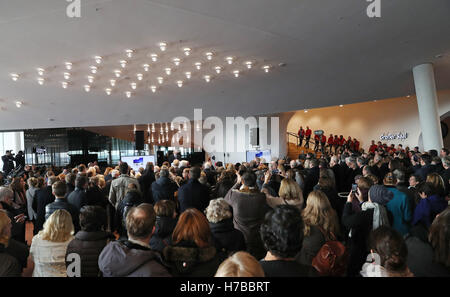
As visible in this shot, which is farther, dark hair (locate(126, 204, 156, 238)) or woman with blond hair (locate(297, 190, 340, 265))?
woman with blond hair (locate(297, 190, 340, 265))

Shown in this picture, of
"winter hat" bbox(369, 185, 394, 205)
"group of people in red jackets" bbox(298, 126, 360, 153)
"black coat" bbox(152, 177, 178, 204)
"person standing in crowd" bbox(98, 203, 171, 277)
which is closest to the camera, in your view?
"person standing in crowd" bbox(98, 203, 171, 277)

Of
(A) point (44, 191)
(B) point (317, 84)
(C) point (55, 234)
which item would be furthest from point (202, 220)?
(B) point (317, 84)

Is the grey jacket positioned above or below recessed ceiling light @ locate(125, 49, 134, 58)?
below

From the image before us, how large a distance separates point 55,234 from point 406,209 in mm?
3583

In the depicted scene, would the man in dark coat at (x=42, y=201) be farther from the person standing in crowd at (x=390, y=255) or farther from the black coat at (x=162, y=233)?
the person standing in crowd at (x=390, y=255)

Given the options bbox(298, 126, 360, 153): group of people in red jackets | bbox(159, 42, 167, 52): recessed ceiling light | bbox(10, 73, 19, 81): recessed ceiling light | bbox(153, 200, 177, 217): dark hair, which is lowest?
bbox(153, 200, 177, 217): dark hair

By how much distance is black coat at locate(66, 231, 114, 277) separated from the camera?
98.1 inches

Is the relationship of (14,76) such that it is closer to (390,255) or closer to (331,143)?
(390,255)

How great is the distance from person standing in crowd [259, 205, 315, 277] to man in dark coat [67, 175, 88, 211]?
3.61 meters

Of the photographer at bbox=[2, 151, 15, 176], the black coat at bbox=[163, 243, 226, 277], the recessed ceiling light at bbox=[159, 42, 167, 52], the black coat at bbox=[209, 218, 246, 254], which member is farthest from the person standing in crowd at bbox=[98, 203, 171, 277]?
the photographer at bbox=[2, 151, 15, 176]

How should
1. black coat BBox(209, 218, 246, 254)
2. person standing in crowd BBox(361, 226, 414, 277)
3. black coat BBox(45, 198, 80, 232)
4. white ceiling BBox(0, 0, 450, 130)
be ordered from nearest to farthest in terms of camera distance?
1. person standing in crowd BBox(361, 226, 414, 277)
2. black coat BBox(209, 218, 246, 254)
3. black coat BBox(45, 198, 80, 232)
4. white ceiling BBox(0, 0, 450, 130)

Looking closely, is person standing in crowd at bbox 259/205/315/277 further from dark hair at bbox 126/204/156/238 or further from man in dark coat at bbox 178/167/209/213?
man in dark coat at bbox 178/167/209/213
